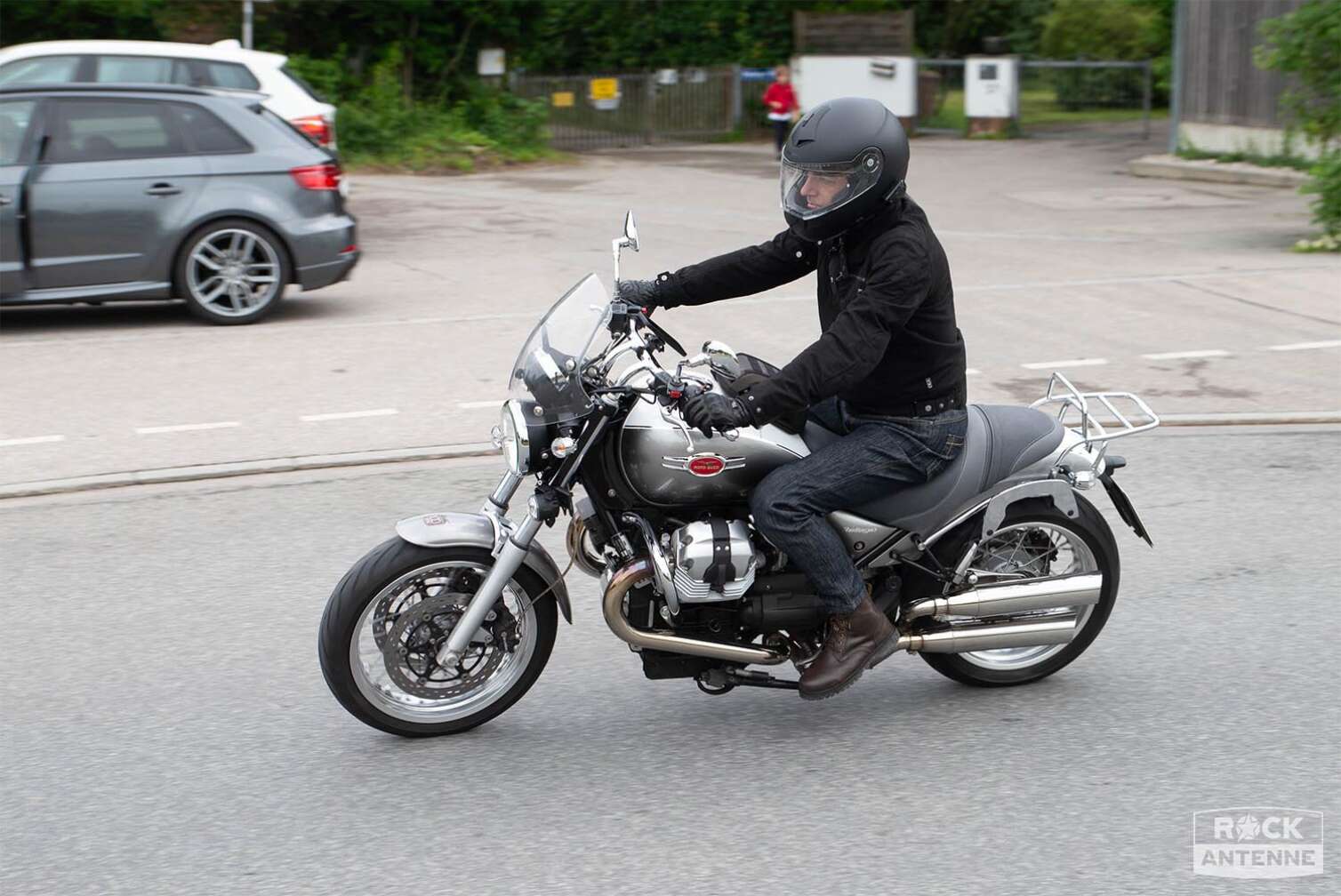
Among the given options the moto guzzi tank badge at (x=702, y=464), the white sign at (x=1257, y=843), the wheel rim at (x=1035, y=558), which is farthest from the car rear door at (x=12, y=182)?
the white sign at (x=1257, y=843)

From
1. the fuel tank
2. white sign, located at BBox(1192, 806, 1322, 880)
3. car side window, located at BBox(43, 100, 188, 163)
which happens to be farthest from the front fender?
car side window, located at BBox(43, 100, 188, 163)

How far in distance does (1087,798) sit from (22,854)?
2.75 metres

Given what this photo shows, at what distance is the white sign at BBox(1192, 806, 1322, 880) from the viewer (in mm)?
3881

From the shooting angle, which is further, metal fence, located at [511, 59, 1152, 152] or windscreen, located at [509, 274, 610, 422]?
metal fence, located at [511, 59, 1152, 152]

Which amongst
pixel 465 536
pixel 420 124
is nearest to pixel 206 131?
pixel 465 536

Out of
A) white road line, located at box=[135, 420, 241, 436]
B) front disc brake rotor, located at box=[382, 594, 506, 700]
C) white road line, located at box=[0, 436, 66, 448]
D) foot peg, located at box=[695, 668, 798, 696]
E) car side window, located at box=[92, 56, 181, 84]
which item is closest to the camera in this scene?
front disc brake rotor, located at box=[382, 594, 506, 700]

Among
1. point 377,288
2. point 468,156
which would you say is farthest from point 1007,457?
point 468,156

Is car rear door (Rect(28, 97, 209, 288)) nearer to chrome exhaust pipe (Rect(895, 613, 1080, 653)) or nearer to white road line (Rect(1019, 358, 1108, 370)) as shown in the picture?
white road line (Rect(1019, 358, 1108, 370))

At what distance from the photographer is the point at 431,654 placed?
4594 millimetres

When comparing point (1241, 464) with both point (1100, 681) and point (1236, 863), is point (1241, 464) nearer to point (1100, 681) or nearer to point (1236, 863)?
point (1100, 681)

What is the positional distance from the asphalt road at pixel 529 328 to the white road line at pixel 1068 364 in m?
0.03

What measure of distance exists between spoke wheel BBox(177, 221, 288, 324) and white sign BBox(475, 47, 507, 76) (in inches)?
620

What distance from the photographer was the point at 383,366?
9680 millimetres

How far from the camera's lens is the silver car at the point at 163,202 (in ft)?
34.5
